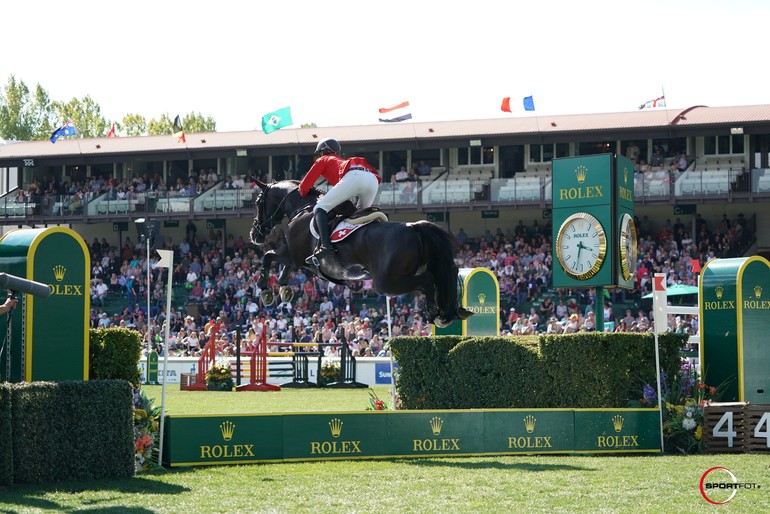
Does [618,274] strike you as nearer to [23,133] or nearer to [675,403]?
[675,403]

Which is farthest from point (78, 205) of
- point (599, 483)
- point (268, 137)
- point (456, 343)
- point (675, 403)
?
point (599, 483)

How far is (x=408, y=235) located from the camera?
413 inches

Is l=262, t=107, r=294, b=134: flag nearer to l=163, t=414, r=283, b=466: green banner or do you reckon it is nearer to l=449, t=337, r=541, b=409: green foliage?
l=449, t=337, r=541, b=409: green foliage

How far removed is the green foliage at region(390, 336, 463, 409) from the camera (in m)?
17.7

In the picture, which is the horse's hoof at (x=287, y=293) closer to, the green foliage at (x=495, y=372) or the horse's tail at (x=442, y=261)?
the horse's tail at (x=442, y=261)

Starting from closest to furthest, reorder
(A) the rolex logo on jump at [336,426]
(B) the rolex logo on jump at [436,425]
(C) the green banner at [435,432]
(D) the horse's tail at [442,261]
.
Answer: (D) the horse's tail at [442,261], (A) the rolex logo on jump at [336,426], (C) the green banner at [435,432], (B) the rolex logo on jump at [436,425]

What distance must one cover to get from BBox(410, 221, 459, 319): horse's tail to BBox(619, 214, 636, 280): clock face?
6.77 m

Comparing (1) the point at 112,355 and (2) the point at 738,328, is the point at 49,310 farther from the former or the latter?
(2) the point at 738,328

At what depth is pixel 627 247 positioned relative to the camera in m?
16.9

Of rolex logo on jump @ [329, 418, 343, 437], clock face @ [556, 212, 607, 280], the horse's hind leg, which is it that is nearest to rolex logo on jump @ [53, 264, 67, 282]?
the horse's hind leg

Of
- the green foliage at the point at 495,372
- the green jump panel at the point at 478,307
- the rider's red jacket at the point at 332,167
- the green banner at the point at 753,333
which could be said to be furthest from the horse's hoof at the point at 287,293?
the green jump panel at the point at 478,307

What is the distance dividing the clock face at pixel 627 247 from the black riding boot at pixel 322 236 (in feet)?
→ 23.8

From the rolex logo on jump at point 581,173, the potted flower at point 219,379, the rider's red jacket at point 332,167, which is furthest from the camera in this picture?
the potted flower at point 219,379

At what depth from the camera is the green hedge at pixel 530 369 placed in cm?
1572
